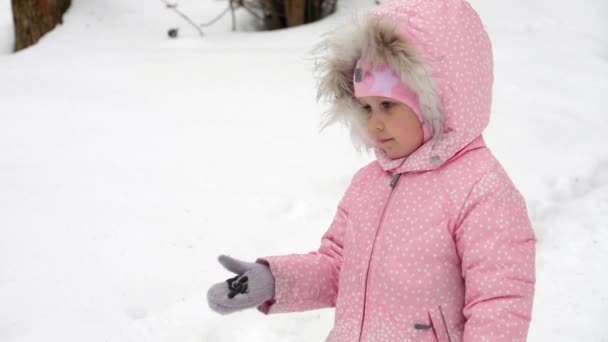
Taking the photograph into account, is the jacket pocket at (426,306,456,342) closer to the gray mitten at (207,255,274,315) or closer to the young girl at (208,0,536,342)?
the young girl at (208,0,536,342)

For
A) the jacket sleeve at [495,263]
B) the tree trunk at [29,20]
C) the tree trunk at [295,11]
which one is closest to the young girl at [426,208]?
the jacket sleeve at [495,263]

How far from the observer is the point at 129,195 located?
369 centimetres

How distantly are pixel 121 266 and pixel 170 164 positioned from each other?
990mm

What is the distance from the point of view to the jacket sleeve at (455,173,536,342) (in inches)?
59.1

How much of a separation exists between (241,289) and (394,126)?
549 millimetres

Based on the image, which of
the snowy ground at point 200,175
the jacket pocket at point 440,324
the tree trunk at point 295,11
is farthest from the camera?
the tree trunk at point 295,11

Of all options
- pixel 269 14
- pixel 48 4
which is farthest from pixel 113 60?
pixel 269 14

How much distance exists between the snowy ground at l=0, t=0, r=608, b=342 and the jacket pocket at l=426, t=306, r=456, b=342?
52.9 inches

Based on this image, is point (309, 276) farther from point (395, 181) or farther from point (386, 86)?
point (386, 86)

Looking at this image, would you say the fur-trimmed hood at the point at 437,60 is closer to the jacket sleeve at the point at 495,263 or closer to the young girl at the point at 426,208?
the young girl at the point at 426,208

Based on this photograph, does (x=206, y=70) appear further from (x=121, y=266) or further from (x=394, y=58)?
(x=394, y=58)

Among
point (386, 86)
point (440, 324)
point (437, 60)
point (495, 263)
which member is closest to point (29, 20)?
point (386, 86)

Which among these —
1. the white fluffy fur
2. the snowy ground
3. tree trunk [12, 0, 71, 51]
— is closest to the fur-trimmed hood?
→ the white fluffy fur

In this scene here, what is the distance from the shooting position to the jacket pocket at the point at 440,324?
162 cm
